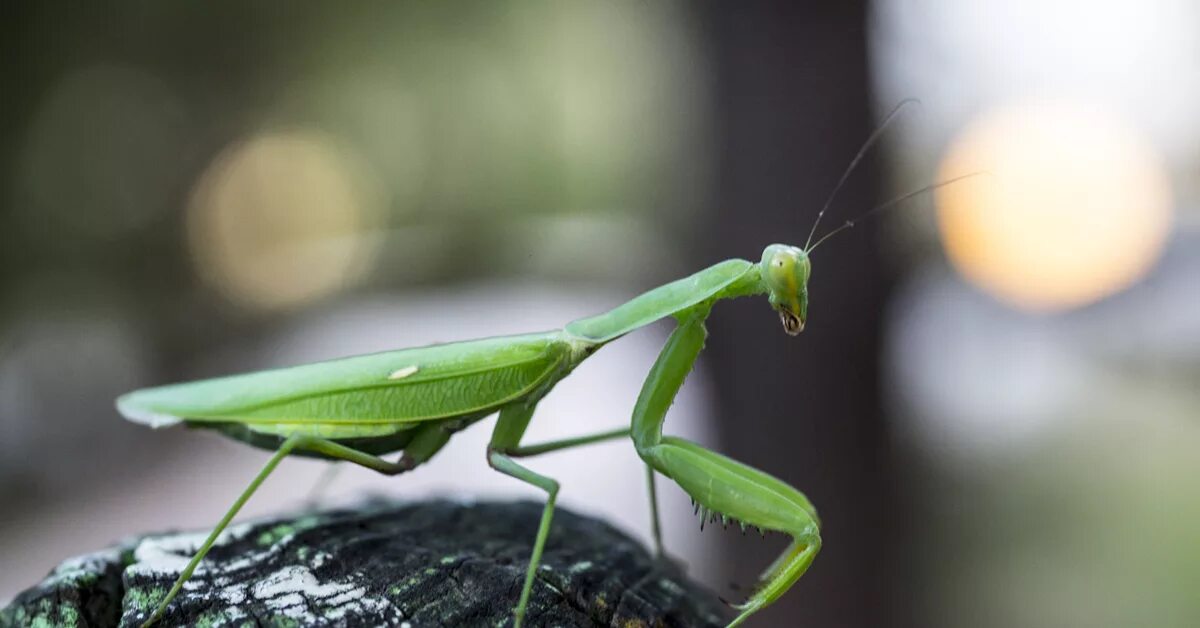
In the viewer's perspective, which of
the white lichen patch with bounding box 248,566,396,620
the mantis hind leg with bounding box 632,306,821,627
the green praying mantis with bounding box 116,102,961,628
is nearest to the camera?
the white lichen patch with bounding box 248,566,396,620

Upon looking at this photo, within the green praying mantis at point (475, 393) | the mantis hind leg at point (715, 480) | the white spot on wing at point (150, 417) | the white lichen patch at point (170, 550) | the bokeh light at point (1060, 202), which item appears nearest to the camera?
the white lichen patch at point (170, 550)

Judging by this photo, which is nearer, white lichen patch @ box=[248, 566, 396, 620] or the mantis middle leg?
white lichen patch @ box=[248, 566, 396, 620]

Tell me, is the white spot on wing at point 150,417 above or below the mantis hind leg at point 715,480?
above

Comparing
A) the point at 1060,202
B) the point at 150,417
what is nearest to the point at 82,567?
the point at 150,417

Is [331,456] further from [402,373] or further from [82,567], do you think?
[82,567]

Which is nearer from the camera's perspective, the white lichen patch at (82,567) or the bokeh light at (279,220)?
the white lichen patch at (82,567)

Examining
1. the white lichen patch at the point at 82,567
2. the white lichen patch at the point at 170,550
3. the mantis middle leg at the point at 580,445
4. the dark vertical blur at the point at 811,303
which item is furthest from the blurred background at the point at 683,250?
the white lichen patch at the point at 82,567

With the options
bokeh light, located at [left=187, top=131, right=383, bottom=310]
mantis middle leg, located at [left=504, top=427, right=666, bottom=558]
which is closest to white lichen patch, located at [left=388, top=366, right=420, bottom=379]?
mantis middle leg, located at [left=504, top=427, right=666, bottom=558]

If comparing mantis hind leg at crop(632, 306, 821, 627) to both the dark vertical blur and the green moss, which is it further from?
the dark vertical blur

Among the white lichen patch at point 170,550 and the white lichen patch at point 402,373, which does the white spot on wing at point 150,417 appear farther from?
the white lichen patch at point 402,373
